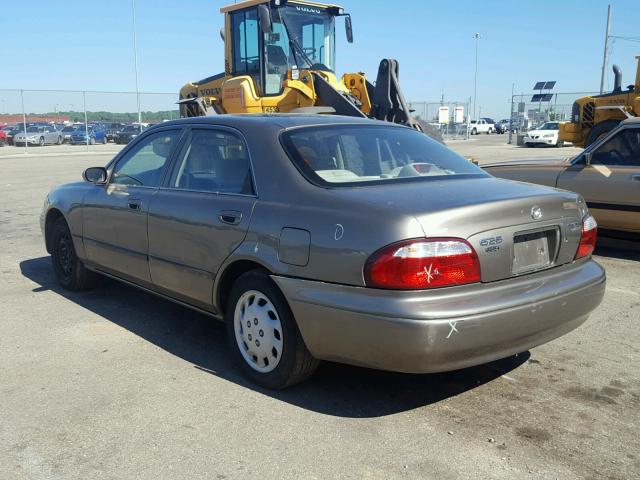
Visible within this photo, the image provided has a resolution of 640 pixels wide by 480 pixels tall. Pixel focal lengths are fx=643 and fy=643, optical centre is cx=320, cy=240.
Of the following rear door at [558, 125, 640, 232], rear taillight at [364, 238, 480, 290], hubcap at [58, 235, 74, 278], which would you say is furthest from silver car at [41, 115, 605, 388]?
rear door at [558, 125, 640, 232]

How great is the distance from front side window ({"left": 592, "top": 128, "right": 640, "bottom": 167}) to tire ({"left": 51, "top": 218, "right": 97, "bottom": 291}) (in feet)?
18.6

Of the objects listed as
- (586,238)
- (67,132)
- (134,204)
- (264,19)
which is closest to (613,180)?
(586,238)

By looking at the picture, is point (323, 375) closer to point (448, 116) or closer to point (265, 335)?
point (265, 335)

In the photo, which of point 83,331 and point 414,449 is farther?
point 83,331

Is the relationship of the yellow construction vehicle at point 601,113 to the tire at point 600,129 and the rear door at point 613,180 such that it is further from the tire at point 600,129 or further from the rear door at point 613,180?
the rear door at point 613,180

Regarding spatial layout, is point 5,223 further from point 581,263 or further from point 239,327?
point 581,263

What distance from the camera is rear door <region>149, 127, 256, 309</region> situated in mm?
3889

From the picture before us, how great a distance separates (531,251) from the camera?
3.47 meters

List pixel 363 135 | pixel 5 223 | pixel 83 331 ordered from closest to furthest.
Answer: pixel 363 135 < pixel 83 331 < pixel 5 223

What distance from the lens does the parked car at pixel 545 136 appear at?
3603 centimetres

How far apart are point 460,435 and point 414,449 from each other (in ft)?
0.93

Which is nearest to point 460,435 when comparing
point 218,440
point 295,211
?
point 218,440

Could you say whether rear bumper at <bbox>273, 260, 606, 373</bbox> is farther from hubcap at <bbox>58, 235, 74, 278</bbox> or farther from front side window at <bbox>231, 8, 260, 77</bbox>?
front side window at <bbox>231, 8, 260, 77</bbox>

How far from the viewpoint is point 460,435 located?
3.19 metres
